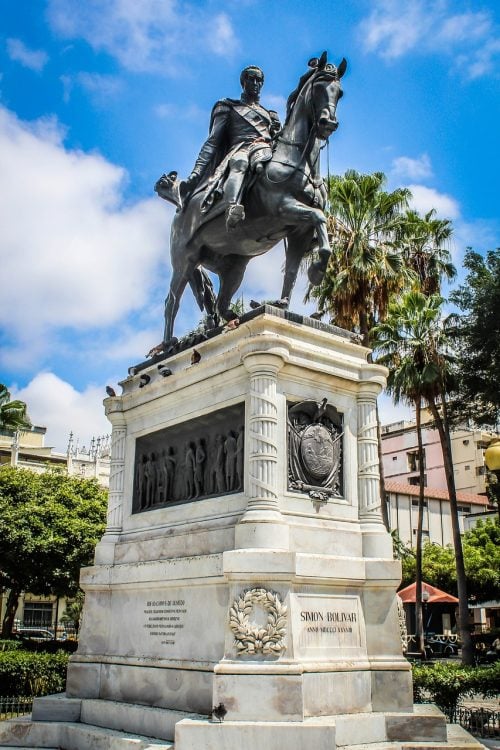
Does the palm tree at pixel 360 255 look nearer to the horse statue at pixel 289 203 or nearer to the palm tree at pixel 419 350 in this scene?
the palm tree at pixel 419 350

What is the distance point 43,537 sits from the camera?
96.4 feet

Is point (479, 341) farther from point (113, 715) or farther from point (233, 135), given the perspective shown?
point (113, 715)

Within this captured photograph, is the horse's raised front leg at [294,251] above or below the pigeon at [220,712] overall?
above

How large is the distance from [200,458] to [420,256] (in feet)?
84.8

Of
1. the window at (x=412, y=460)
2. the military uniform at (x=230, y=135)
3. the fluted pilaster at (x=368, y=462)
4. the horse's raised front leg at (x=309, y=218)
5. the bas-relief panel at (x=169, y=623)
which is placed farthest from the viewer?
the window at (x=412, y=460)

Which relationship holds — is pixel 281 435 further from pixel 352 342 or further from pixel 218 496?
pixel 352 342

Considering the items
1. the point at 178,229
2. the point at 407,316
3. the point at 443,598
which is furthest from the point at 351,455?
the point at 443,598

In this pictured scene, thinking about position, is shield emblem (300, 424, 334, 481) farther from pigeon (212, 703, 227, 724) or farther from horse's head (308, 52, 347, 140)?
horse's head (308, 52, 347, 140)

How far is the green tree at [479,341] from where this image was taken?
27.0 metres

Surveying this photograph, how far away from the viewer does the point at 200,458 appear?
1014cm

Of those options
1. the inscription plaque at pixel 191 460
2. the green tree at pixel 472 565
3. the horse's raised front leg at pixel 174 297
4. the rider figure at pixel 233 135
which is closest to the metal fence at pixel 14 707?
the inscription plaque at pixel 191 460

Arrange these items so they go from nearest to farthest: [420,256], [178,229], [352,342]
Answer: [352,342], [178,229], [420,256]

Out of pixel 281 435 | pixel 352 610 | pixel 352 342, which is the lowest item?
pixel 352 610

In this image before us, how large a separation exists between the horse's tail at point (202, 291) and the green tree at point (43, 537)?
1902 cm
